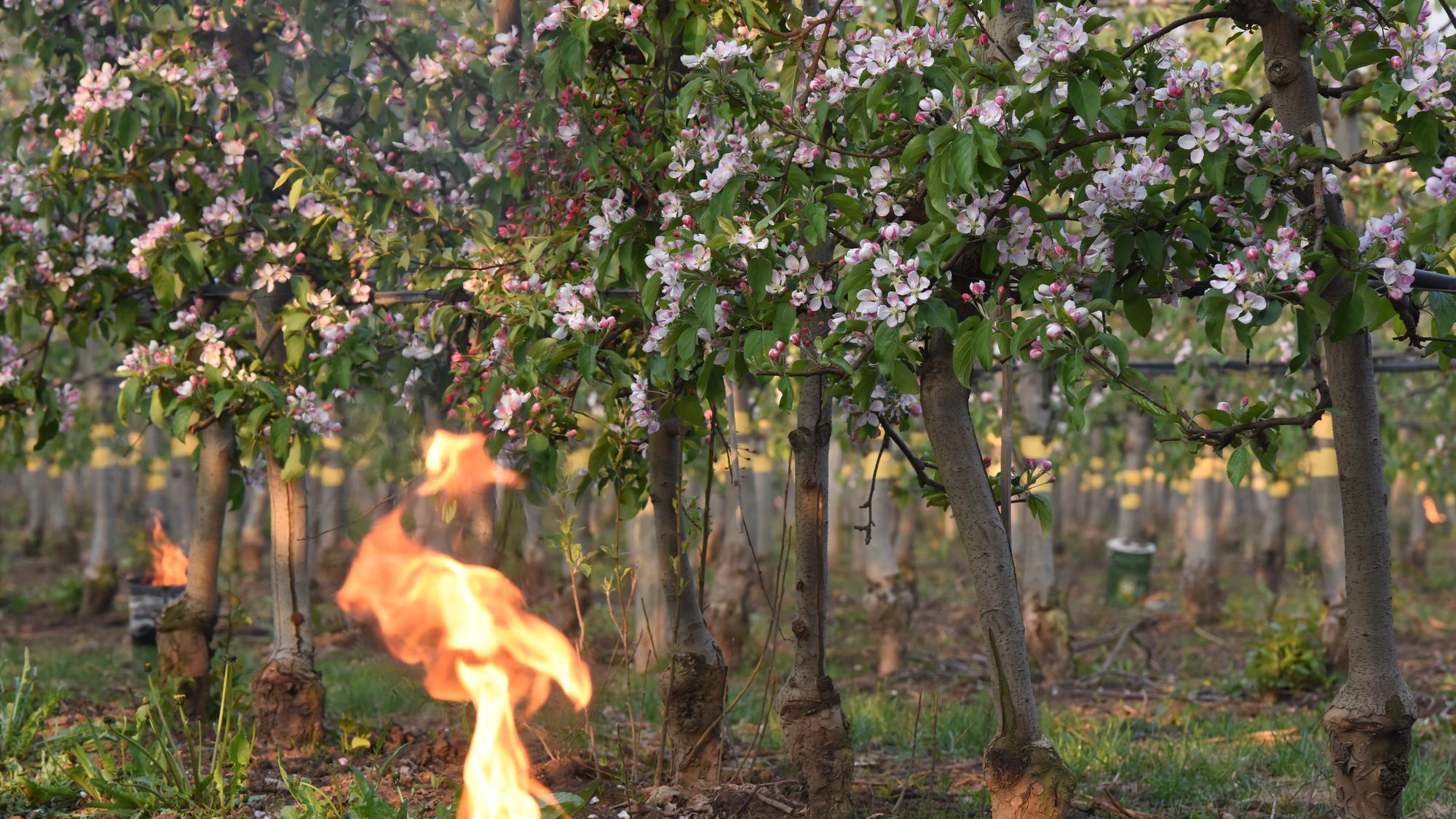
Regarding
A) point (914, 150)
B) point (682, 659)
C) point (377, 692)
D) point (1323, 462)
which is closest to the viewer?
point (914, 150)

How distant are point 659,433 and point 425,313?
1.33 metres

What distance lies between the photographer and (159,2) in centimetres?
653

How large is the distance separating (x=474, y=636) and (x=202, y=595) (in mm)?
2714

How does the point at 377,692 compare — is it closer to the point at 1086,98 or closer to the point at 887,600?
the point at 887,600

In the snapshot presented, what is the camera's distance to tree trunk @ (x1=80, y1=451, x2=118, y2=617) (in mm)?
13430

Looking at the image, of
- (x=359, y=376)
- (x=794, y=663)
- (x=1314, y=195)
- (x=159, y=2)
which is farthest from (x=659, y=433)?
(x=159, y=2)

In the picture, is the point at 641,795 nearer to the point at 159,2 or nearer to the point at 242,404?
the point at 242,404

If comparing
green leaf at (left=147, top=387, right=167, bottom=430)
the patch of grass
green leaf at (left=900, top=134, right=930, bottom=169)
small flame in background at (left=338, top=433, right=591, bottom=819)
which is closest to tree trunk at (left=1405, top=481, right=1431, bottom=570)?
the patch of grass

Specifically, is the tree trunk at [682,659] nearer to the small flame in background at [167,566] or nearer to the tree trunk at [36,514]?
the small flame in background at [167,566]

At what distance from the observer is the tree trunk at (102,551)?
1343 cm

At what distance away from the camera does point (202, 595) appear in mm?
6688

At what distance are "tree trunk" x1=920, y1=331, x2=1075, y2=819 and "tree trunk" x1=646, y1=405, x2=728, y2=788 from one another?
51.9 inches

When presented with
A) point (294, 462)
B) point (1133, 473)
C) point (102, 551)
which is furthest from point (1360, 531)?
point (1133, 473)

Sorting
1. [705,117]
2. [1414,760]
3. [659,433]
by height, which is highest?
[705,117]
